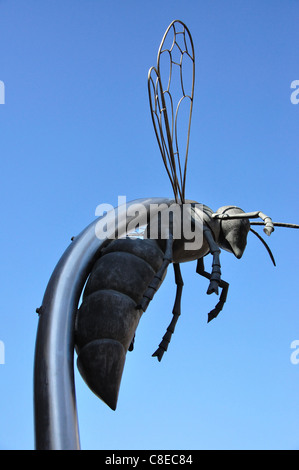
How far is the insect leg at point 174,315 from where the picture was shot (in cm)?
402

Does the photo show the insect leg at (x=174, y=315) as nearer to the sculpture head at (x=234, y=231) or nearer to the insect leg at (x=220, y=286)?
the insect leg at (x=220, y=286)

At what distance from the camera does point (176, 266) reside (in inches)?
179

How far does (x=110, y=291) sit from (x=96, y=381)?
547mm

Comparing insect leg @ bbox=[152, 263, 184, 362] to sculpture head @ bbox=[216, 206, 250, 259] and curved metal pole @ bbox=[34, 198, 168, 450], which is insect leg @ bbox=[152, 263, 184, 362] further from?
curved metal pole @ bbox=[34, 198, 168, 450]

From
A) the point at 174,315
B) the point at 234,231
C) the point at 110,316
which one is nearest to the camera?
the point at 110,316

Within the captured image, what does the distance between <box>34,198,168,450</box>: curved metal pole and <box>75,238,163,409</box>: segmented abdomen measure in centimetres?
9

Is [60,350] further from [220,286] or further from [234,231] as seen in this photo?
[234,231]

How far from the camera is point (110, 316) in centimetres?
368

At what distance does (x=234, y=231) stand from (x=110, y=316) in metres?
1.27

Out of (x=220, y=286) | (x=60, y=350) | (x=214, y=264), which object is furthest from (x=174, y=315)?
(x=60, y=350)

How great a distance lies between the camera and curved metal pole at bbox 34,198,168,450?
Result: 3.27 metres

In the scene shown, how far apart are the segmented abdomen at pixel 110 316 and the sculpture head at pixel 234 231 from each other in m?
0.75

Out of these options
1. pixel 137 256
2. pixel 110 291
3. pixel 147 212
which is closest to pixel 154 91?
pixel 147 212
